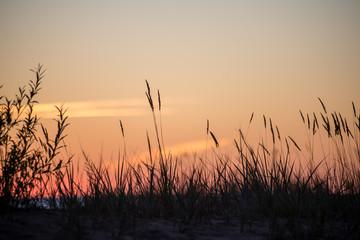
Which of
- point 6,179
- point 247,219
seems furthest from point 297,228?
point 6,179

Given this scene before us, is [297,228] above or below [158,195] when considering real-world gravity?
below

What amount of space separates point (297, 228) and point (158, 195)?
51.5 inches

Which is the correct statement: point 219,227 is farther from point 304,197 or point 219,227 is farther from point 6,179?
point 6,179

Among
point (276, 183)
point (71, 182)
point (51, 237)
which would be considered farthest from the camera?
point (276, 183)

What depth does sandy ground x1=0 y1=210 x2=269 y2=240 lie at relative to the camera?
2.57 m

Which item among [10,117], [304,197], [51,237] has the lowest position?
[51,237]

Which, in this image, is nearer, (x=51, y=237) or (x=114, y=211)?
(x=51, y=237)

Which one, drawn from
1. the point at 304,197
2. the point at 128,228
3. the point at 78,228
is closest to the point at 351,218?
the point at 304,197

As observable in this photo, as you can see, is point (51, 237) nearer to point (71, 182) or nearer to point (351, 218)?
point (71, 182)

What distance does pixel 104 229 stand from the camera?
275 centimetres

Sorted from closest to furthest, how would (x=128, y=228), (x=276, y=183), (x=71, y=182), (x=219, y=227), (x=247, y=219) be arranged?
(x=128, y=228)
(x=219, y=227)
(x=247, y=219)
(x=71, y=182)
(x=276, y=183)

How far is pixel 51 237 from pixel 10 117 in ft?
4.56

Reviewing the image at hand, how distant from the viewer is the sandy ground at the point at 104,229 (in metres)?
2.57

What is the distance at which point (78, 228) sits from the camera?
254 centimetres
